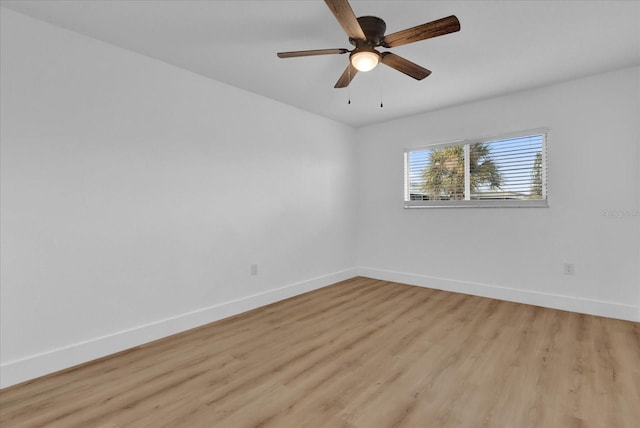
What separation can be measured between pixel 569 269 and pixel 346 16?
3496mm

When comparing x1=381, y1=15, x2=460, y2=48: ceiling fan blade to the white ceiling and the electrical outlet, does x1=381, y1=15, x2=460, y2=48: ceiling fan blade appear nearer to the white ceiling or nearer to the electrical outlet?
the white ceiling

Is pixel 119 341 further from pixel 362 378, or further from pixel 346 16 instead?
pixel 346 16

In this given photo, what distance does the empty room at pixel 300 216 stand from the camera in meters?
1.96

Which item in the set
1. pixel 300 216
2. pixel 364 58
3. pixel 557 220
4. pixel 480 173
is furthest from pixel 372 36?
pixel 557 220

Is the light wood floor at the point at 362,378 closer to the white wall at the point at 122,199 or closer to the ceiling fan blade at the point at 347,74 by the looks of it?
the white wall at the point at 122,199

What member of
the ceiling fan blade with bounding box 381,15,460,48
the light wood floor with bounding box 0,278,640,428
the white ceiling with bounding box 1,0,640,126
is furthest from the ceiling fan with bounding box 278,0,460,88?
the light wood floor with bounding box 0,278,640,428

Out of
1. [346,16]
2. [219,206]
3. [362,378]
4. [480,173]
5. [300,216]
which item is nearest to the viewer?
[346,16]

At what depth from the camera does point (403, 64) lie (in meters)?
2.29

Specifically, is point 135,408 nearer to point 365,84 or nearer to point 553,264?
point 365,84

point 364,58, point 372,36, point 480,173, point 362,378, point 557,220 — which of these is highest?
point 372,36

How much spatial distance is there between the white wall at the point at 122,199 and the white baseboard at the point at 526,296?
1.85m

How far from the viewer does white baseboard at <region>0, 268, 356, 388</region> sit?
2084 millimetres

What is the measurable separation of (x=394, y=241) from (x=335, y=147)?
67.5 inches

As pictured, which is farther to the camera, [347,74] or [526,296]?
[526,296]
